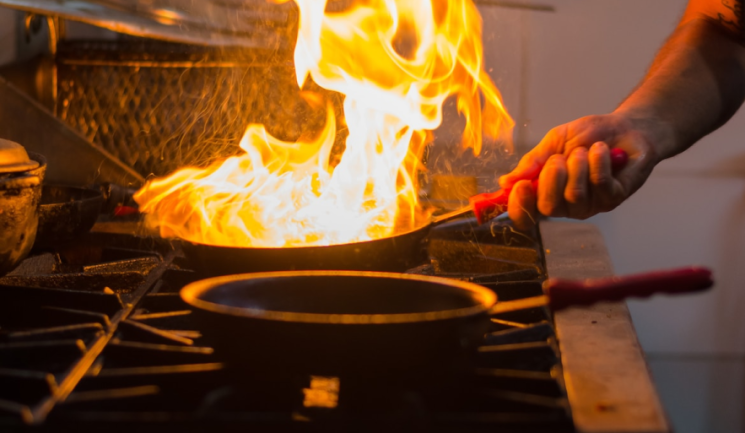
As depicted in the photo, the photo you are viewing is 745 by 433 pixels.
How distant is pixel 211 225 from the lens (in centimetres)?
132

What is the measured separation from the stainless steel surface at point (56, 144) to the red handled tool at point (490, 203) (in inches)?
40.2

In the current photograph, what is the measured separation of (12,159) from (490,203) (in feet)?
2.48

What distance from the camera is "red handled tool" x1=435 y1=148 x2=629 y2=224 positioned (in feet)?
4.12

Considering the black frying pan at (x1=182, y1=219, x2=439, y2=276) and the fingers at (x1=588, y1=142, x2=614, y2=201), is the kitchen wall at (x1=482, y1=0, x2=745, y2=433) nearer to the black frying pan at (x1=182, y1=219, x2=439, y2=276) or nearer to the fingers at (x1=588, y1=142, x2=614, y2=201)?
the fingers at (x1=588, y1=142, x2=614, y2=201)

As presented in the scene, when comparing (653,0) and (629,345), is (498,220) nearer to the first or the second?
(629,345)

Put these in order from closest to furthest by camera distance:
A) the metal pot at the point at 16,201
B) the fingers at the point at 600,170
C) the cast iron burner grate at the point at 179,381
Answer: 1. the cast iron burner grate at the point at 179,381
2. the metal pot at the point at 16,201
3. the fingers at the point at 600,170

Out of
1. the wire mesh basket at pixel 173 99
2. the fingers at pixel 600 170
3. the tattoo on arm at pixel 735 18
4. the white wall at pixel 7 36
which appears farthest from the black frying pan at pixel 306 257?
the white wall at pixel 7 36

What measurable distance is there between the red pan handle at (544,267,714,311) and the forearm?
0.75 metres

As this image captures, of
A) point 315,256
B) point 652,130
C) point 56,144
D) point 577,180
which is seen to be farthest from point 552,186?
point 56,144

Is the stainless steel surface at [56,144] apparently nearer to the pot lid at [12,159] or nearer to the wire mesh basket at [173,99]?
the wire mesh basket at [173,99]

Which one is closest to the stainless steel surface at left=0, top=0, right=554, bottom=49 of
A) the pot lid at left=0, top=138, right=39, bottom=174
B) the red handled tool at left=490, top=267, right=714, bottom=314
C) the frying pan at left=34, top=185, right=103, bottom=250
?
the frying pan at left=34, top=185, right=103, bottom=250

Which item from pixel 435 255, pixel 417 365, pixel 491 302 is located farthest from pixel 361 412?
pixel 435 255

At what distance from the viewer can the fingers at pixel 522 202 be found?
127 cm

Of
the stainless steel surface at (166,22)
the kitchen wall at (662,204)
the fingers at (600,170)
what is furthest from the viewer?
the kitchen wall at (662,204)
